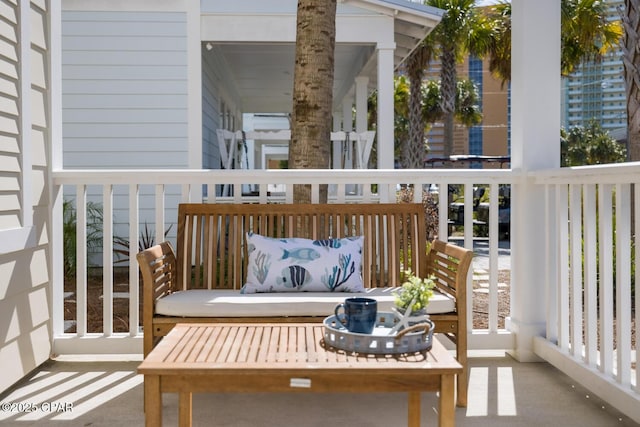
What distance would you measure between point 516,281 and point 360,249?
966 mm

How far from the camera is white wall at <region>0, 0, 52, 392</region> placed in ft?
9.34

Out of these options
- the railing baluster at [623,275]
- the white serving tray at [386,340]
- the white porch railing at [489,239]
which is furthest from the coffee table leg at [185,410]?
the railing baluster at [623,275]

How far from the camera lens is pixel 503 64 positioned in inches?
584

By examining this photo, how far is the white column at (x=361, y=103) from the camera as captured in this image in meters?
9.38

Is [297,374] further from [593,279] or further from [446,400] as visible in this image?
[593,279]

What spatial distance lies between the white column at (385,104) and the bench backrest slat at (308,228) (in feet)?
14.0

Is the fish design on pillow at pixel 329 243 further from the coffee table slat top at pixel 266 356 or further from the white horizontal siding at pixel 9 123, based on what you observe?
the white horizontal siding at pixel 9 123

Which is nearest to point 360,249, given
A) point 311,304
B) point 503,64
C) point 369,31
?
point 311,304

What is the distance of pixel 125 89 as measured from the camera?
24.3ft

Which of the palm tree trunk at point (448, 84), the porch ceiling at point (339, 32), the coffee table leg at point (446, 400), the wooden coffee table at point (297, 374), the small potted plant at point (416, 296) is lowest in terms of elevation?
the coffee table leg at point (446, 400)

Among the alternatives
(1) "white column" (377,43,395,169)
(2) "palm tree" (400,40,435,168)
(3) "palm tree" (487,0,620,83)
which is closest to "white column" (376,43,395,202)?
(1) "white column" (377,43,395,169)

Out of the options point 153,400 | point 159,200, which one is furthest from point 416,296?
point 159,200

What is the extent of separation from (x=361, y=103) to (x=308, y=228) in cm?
622

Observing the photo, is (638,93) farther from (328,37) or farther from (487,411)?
(487,411)
